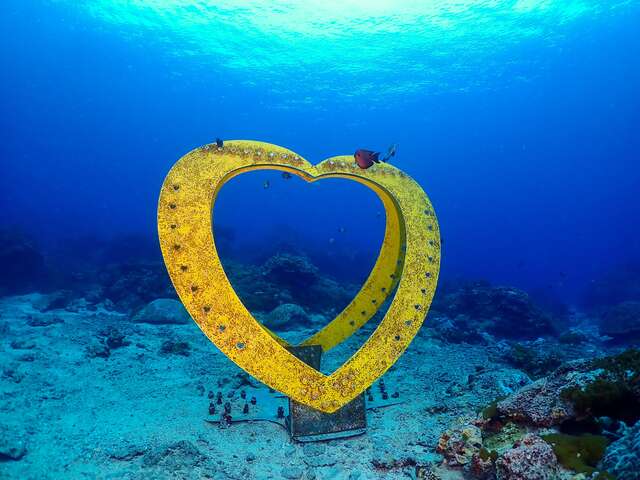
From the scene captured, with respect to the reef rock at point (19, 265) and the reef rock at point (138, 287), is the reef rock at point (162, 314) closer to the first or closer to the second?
the reef rock at point (138, 287)

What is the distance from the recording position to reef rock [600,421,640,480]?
2.57m

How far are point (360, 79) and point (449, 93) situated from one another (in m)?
15.9

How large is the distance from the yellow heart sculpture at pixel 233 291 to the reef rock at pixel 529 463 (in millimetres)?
1519

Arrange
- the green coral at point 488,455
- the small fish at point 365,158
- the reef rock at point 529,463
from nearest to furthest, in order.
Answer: the reef rock at point 529,463
the green coral at point 488,455
the small fish at point 365,158

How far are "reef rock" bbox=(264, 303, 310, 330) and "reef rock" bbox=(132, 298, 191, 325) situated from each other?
115 inches

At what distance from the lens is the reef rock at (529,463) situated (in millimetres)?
2900

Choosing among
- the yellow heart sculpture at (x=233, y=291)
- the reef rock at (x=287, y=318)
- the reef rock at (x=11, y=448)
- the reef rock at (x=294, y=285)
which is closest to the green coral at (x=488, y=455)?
the yellow heart sculpture at (x=233, y=291)

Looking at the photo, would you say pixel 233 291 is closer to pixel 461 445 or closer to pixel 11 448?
pixel 461 445

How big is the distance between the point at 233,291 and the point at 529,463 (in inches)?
124

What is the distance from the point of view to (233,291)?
393 centimetres

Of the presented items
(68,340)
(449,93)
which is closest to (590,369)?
(68,340)

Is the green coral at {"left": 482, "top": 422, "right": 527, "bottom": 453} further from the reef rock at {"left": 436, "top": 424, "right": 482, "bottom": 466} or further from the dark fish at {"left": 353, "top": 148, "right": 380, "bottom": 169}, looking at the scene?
the dark fish at {"left": 353, "top": 148, "right": 380, "bottom": 169}

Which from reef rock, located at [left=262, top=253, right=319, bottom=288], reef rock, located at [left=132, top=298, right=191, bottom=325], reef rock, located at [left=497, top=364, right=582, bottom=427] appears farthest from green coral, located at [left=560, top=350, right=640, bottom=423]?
reef rock, located at [left=262, top=253, right=319, bottom=288]

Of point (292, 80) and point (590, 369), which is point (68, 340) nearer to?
point (590, 369)
